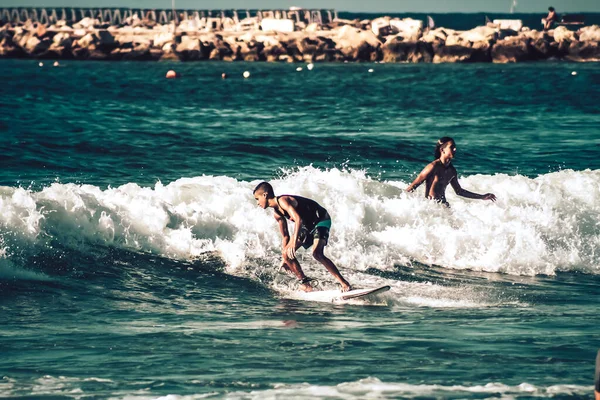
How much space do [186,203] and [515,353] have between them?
7538 millimetres

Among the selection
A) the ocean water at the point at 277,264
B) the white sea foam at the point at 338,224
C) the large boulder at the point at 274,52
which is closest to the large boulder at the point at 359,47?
the large boulder at the point at 274,52

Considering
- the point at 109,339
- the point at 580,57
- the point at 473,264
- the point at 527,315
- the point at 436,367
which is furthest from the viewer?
the point at 580,57

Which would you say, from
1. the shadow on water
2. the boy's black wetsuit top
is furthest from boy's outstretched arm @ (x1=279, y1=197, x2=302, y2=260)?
the shadow on water

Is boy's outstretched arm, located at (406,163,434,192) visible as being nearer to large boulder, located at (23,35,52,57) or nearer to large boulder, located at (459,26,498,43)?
large boulder, located at (459,26,498,43)

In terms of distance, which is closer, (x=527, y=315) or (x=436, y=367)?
(x=436, y=367)

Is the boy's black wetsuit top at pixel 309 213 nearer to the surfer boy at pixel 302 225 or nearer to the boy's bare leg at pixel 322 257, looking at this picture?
the surfer boy at pixel 302 225

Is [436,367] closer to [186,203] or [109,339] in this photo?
[109,339]

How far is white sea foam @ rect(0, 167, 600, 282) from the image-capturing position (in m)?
13.2

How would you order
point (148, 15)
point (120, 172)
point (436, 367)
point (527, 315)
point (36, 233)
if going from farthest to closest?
point (148, 15), point (120, 172), point (36, 233), point (527, 315), point (436, 367)

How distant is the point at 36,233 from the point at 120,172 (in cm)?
724

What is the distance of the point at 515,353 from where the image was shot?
8.57 m

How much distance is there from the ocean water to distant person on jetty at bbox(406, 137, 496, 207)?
92cm

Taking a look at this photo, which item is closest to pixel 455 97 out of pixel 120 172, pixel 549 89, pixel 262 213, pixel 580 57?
pixel 549 89

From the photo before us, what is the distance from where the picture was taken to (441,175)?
45.2ft
